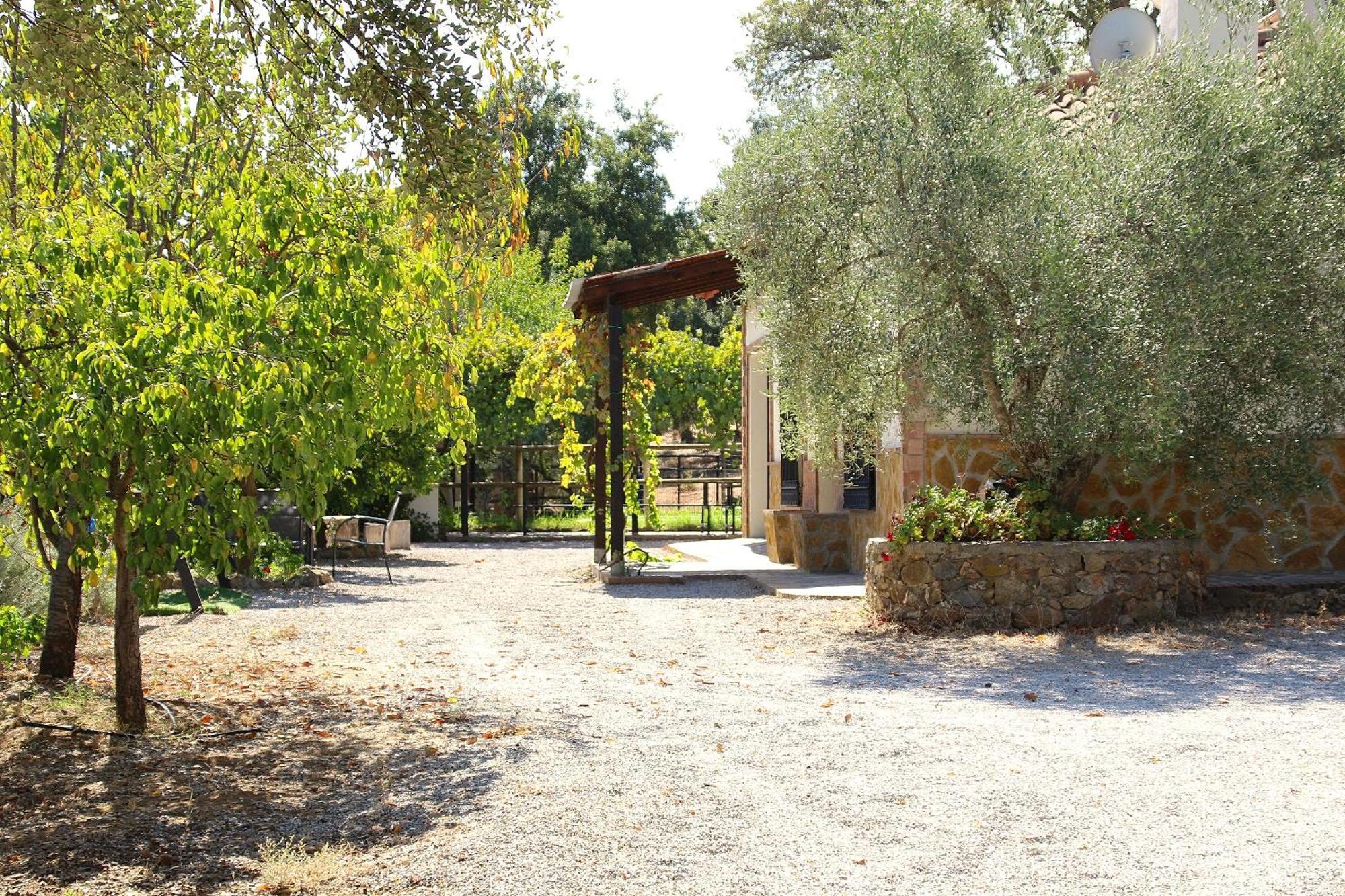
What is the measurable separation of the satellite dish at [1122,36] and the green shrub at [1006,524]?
17.1ft

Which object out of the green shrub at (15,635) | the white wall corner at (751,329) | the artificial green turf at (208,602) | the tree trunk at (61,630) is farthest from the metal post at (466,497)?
the tree trunk at (61,630)

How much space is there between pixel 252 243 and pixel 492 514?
58.5 feet

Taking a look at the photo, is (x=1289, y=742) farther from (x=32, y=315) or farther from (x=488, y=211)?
(x=32, y=315)

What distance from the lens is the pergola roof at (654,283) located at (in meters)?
12.5

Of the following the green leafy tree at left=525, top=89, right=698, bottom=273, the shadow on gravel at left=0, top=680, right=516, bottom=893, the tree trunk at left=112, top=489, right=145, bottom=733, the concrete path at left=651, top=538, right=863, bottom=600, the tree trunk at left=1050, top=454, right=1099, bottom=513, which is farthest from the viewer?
the green leafy tree at left=525, top=89, right=698, bottom=273

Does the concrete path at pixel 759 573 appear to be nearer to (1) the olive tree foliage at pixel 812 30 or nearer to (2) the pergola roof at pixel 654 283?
(2) the pergola roof at pixel 654 283

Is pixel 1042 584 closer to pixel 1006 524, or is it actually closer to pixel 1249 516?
pixel 1006 524

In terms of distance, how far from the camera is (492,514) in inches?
900

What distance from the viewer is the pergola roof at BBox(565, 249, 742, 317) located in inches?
492

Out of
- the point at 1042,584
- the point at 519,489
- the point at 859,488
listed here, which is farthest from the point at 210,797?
the point at 519,489

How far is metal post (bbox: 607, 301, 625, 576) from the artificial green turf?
3.56 meters

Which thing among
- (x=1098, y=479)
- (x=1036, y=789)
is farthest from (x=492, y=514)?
(x=1036, y=789)

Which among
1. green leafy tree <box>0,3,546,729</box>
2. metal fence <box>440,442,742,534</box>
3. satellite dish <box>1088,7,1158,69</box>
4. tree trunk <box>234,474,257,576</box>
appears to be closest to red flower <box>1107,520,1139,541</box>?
green leafy tree <box>0,3,546,729</box>

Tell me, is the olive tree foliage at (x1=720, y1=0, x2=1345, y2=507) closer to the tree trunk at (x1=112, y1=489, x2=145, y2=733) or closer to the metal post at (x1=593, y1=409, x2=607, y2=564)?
the metal post at (x1=593, y1=409, x2=607, y2=564)
